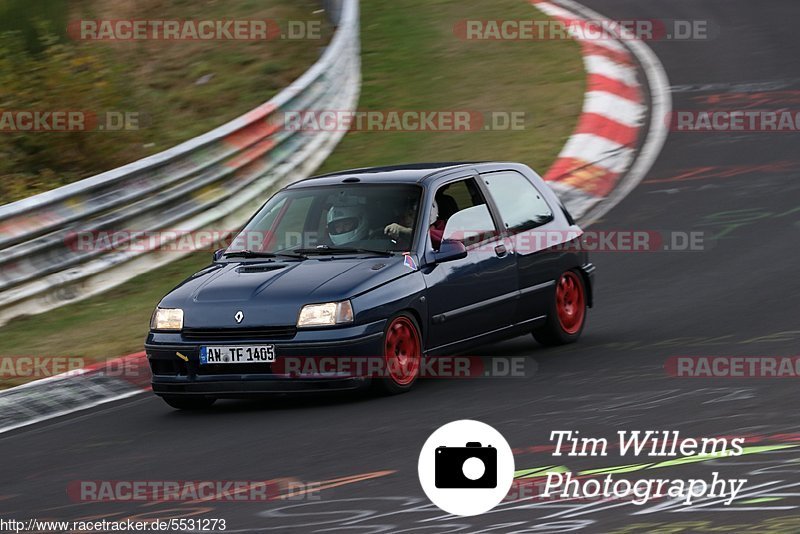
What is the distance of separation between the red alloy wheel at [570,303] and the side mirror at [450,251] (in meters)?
1.33

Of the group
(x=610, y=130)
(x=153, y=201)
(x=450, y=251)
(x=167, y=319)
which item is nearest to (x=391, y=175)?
(x=450, y=251)

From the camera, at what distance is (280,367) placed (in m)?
8.59

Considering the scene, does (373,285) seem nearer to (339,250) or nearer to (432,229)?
(339,250)

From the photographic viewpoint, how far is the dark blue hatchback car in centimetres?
860

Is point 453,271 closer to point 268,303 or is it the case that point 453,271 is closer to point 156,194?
point 268,303

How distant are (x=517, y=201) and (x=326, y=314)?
2.35m

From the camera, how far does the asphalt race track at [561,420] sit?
596 centimetres

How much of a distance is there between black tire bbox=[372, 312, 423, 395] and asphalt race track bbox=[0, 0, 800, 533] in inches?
3.6

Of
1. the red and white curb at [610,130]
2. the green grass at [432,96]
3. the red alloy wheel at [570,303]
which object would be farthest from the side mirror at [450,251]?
the red and white curb at [610,130]

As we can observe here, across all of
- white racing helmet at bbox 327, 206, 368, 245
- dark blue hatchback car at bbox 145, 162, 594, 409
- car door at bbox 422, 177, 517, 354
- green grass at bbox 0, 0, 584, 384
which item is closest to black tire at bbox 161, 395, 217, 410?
dark blue hatchback car at bbox 145, 162, 594, 409

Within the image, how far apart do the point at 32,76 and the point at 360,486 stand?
9.97m

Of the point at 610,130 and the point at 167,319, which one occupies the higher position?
the point at 610,130

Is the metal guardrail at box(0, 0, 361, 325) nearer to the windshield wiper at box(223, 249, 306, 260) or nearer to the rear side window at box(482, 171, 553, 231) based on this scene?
the windshield wiper at box(223, 249, 306, 260)

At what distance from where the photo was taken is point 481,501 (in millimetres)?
6082
